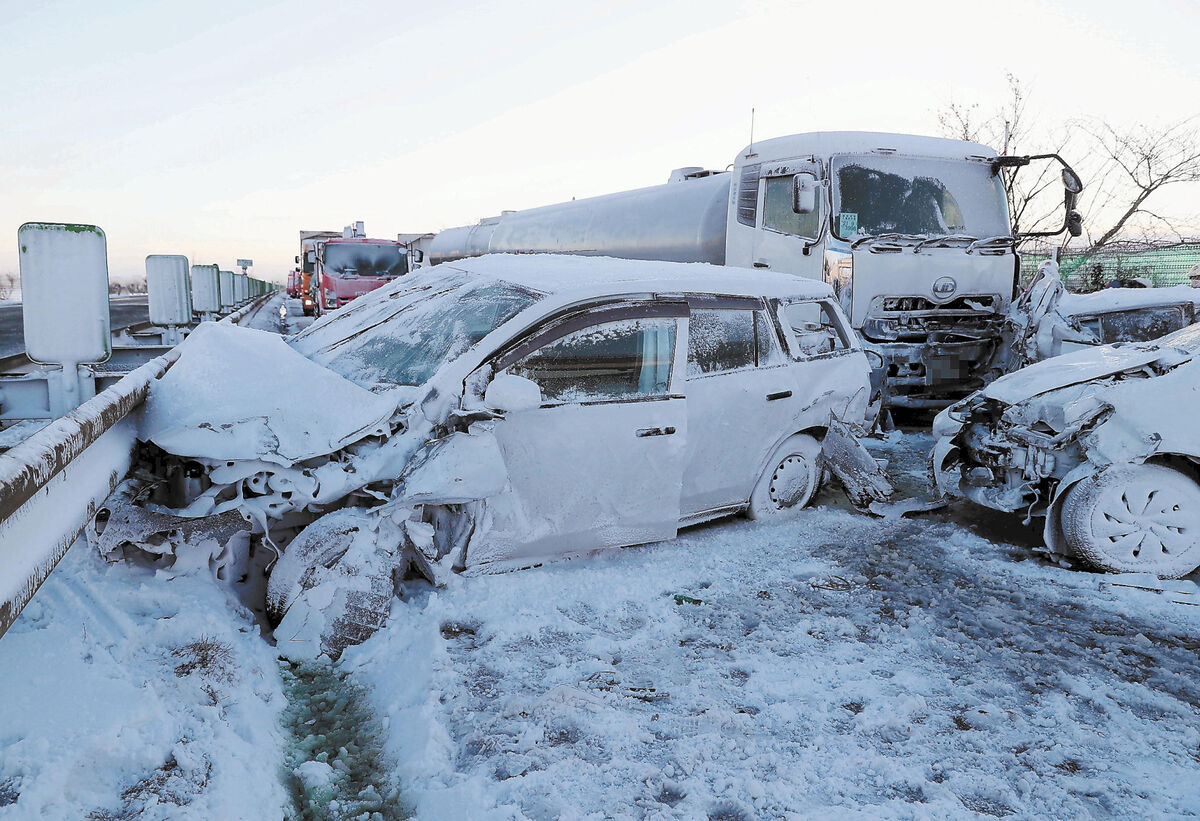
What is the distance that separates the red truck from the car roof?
51.1 ft

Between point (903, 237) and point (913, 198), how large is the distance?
21.6 inches

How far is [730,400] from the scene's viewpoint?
4.70 meters

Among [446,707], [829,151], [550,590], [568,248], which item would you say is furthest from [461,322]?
[568,248]

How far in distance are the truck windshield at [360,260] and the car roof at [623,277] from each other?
15.9 metres

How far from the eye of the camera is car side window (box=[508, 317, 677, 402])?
3.99 metres

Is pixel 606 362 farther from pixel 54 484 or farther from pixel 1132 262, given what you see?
pixel 1132 262

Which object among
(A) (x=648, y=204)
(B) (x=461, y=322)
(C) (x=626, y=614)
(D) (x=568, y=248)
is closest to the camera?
(C) (x=626, y=614)

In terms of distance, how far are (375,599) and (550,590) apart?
88 centimetres

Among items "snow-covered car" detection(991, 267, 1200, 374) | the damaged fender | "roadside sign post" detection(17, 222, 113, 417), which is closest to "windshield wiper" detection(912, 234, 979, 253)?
"snow-covered car" detection(991, 267, 1200, 374)

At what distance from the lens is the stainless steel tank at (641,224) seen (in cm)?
1054

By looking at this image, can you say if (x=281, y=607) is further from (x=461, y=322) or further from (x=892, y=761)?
(x=892, y=761)

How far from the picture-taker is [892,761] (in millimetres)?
2873

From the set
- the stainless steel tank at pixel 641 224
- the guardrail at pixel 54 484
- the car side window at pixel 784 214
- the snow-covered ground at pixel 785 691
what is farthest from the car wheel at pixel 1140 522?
the stainless steel tank at pixel 641 224

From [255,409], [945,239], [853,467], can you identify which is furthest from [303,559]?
[945,239]
